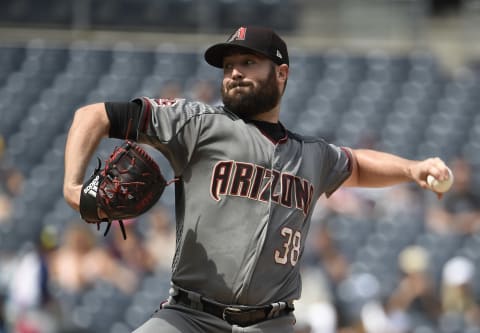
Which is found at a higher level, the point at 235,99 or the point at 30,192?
the point at 235,99

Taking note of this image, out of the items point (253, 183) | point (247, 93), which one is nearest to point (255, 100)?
point (247, 93)

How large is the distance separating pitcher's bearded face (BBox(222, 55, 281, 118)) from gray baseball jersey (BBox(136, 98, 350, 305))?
0.17ft

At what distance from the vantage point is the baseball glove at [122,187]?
3031 mm

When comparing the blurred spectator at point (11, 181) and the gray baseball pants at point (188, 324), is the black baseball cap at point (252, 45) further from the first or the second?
the blurred spectator at point (11, 181)

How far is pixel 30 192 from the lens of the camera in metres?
8.60

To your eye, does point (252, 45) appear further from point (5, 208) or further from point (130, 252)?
point (5, 208)

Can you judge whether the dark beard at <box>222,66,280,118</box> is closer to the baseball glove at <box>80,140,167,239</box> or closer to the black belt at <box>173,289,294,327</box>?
the baseball glove at <box>80,140,167,239</box>

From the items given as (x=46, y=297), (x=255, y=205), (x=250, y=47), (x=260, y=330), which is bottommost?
(x=46, y=297)

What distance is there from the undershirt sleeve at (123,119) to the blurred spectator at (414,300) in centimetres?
458

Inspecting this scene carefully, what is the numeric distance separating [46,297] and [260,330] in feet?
12.7

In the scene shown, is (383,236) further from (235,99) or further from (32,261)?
(235,99)

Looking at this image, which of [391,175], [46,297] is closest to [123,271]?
Answer: [46,297]

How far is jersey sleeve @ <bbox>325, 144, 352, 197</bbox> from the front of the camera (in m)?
3.70

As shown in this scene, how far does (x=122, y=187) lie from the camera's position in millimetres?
3074
